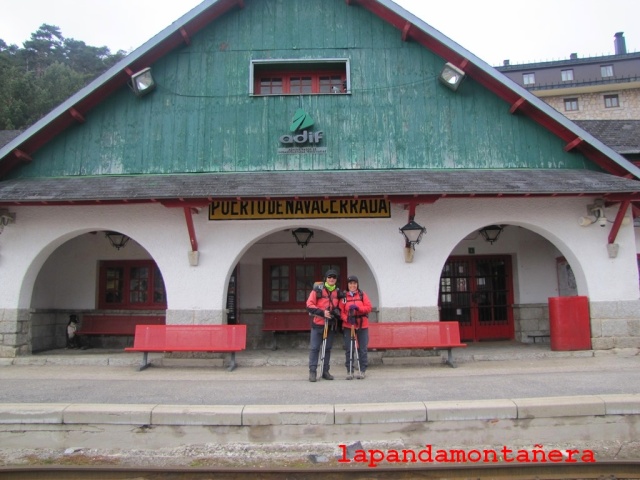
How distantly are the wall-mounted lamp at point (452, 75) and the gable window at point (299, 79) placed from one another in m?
2.18

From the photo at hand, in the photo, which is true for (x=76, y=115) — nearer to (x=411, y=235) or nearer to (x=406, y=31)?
(x=406, y=31)

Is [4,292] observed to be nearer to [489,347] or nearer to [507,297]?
[489,347]

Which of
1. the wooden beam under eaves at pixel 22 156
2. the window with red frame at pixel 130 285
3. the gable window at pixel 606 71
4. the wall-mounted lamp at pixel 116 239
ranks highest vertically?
the gable window at pixel 606 71

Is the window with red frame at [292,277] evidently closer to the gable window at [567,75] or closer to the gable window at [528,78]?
the gable window at [528,78]

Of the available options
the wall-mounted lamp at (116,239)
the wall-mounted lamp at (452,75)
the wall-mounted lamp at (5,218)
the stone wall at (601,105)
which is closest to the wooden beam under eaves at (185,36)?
the wall-mounted lamp at (116,239)

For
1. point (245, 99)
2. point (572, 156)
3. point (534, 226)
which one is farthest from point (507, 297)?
point (245, 99)

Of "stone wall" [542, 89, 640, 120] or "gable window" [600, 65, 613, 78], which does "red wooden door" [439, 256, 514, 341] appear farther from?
"gable window" [600, 65, 613, 78]

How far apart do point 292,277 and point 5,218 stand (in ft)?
20.5

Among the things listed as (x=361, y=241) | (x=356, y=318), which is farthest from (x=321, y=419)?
(x=361, y=241)

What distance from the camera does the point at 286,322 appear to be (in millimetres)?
11852

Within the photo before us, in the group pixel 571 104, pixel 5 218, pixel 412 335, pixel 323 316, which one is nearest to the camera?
pixel 323 316

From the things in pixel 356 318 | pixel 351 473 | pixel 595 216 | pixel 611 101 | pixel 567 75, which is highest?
pixel 567 75

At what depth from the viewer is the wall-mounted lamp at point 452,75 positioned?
411 inches

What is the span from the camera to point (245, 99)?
421 inches
